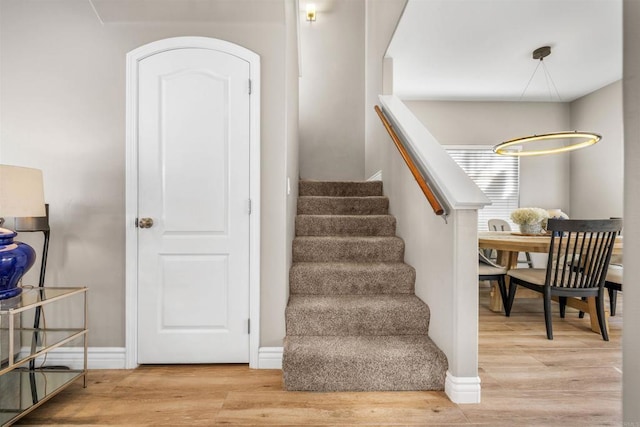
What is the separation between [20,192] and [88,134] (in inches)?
27.2

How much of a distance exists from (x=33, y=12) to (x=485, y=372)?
3625 millimetres

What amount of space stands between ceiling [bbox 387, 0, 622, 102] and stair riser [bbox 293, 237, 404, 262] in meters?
2.04

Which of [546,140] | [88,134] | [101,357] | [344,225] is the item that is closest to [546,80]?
[546,140]

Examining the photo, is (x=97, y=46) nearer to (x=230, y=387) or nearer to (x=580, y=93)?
(x=230, y=387)

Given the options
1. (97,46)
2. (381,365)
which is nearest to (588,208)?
(381,365)

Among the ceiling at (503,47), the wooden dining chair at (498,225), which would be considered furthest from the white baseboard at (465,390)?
the wooden dining chair at (498,225)

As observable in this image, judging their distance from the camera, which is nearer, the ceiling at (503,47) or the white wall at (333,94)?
→ the ceiling at (503,47)

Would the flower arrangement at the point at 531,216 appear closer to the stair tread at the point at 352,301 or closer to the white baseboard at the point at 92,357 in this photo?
the stair tread at the point at 352,301

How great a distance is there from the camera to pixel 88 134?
7.20 ft

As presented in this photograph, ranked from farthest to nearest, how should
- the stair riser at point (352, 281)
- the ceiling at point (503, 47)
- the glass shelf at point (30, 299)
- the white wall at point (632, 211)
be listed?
the ceiling at point (503, 47)
the stair riser at point (352, 281)
the glass shelf at point (30, 299)
the white wall at point (632, 211)

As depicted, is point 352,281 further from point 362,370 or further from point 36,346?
point 36,346

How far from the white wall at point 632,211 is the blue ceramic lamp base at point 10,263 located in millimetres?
2436

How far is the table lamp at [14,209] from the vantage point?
5.25 feet

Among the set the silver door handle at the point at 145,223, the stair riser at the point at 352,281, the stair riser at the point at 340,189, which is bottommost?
the stair riser at the point at 352,281
